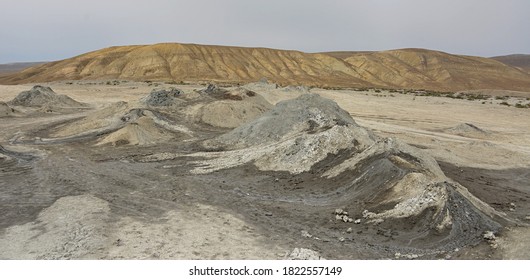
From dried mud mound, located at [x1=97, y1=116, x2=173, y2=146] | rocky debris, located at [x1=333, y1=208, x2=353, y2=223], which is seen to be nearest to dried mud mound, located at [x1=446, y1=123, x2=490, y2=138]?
dried mud mound, located at [x1=97, y1=116, x2=173, y2=146]

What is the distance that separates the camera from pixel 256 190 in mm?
15344

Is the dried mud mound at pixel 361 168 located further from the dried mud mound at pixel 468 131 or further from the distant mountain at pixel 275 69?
the distant mountain at pixel 275 69

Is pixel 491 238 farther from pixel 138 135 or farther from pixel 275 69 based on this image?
pixel 275 69

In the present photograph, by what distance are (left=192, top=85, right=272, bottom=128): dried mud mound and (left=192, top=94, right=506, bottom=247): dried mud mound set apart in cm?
555

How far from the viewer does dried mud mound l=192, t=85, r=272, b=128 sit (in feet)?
93.6

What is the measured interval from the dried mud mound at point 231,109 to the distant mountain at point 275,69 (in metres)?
56.2

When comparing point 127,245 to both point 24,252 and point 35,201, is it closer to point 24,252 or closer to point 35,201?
point 24,252

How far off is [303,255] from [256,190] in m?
5.82

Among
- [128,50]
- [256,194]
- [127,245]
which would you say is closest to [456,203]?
[256,194]

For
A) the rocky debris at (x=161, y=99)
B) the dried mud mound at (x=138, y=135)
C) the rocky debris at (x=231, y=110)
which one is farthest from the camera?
the rocky debris at (x=161, y=99)

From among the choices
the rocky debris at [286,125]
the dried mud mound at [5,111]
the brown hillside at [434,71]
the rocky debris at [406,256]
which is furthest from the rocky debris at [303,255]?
the brown hillside at [434,71]

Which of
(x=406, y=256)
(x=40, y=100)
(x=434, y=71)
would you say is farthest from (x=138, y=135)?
(x=434, y=71)

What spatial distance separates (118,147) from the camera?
72.1 ft

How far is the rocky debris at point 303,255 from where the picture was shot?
963cm
